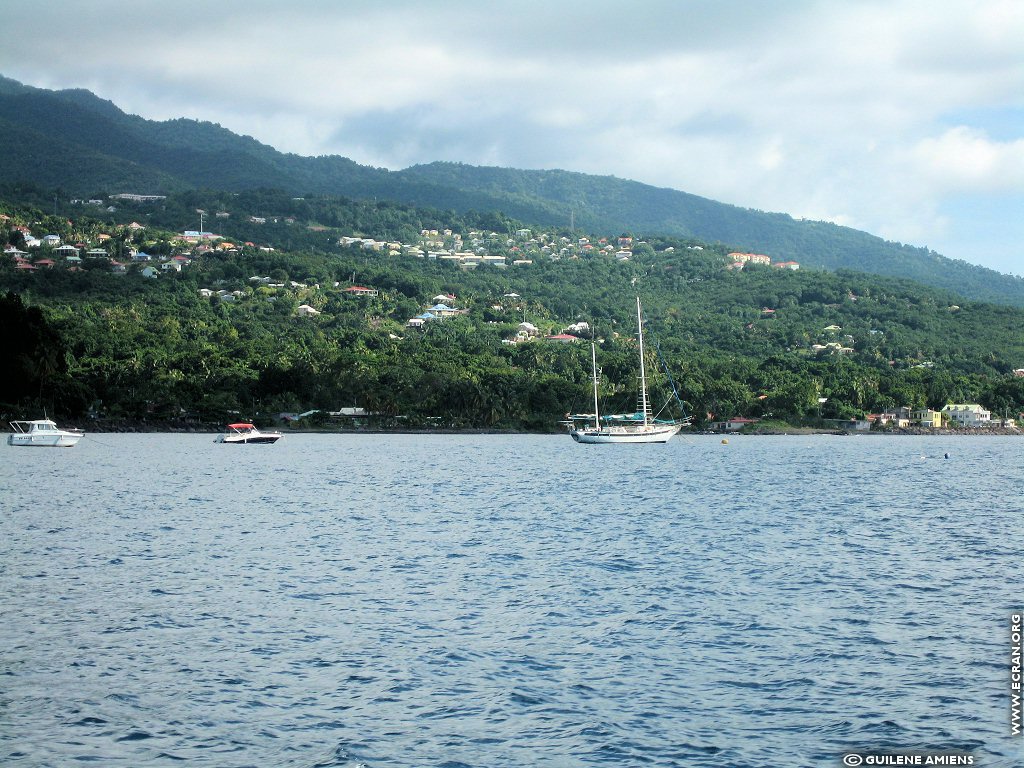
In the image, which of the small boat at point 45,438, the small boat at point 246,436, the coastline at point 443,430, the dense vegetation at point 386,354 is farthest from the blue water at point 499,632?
the coastline at point 443,430

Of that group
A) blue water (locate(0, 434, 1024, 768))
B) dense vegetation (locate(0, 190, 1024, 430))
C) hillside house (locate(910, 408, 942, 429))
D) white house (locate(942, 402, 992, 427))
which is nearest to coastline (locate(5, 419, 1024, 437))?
hillside house (locate(910, 408, 942, 429))

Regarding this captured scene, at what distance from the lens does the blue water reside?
14.3m

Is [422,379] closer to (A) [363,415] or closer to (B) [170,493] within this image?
(A) [363,415]

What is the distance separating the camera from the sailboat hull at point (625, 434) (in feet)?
344

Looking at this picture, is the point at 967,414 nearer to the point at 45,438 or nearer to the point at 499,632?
the point at 45,438

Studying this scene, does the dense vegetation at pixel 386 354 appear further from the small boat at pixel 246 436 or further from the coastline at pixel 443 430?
the small boat at pixel 246 436

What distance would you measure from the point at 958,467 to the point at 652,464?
66.8ft

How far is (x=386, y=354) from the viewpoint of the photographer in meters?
140

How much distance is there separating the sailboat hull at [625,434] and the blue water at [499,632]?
60.5 m

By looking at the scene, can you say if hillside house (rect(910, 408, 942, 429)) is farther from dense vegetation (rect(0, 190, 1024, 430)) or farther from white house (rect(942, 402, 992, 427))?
white house (rect(942, 402, 992, 427))

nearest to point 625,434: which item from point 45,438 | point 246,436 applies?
point 246,436

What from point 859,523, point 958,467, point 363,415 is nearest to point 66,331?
point 363,415

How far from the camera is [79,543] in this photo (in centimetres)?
3108

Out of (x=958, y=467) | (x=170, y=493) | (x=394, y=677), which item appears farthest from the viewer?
(x=958, y=467)
